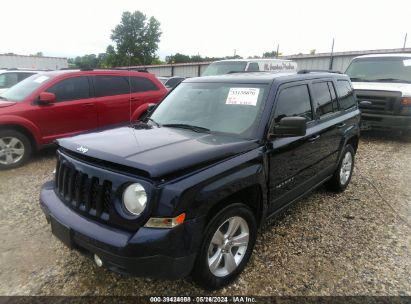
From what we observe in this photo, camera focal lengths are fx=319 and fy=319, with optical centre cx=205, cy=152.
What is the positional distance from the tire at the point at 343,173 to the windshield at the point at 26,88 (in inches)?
217

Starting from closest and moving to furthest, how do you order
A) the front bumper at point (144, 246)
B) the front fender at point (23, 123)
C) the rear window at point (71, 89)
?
1. the front bumper at point (144, 246)
2. the front fender at point (23, 123)
3. the rear window at point (71, 89)

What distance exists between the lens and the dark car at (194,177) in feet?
7.02

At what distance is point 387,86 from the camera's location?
26.7 ft

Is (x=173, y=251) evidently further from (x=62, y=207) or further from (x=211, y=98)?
(x=211, y=98)

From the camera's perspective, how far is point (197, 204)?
7.27 feet

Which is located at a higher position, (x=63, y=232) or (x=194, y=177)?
(x=194, y=177)

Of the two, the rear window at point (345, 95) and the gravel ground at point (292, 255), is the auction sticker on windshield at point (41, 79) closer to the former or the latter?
the gravel ground at point (292, 255)

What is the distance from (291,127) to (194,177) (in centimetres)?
107

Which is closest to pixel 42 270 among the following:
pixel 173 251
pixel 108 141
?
pixel 108 141

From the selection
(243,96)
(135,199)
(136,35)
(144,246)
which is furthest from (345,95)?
(136,35)

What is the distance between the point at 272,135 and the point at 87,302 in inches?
83.1

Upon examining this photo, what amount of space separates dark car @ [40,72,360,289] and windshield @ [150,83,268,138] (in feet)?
0.04

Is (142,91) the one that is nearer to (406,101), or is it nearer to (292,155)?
(292,155)

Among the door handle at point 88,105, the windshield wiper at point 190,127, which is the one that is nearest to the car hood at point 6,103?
the door handle at point 88,105
